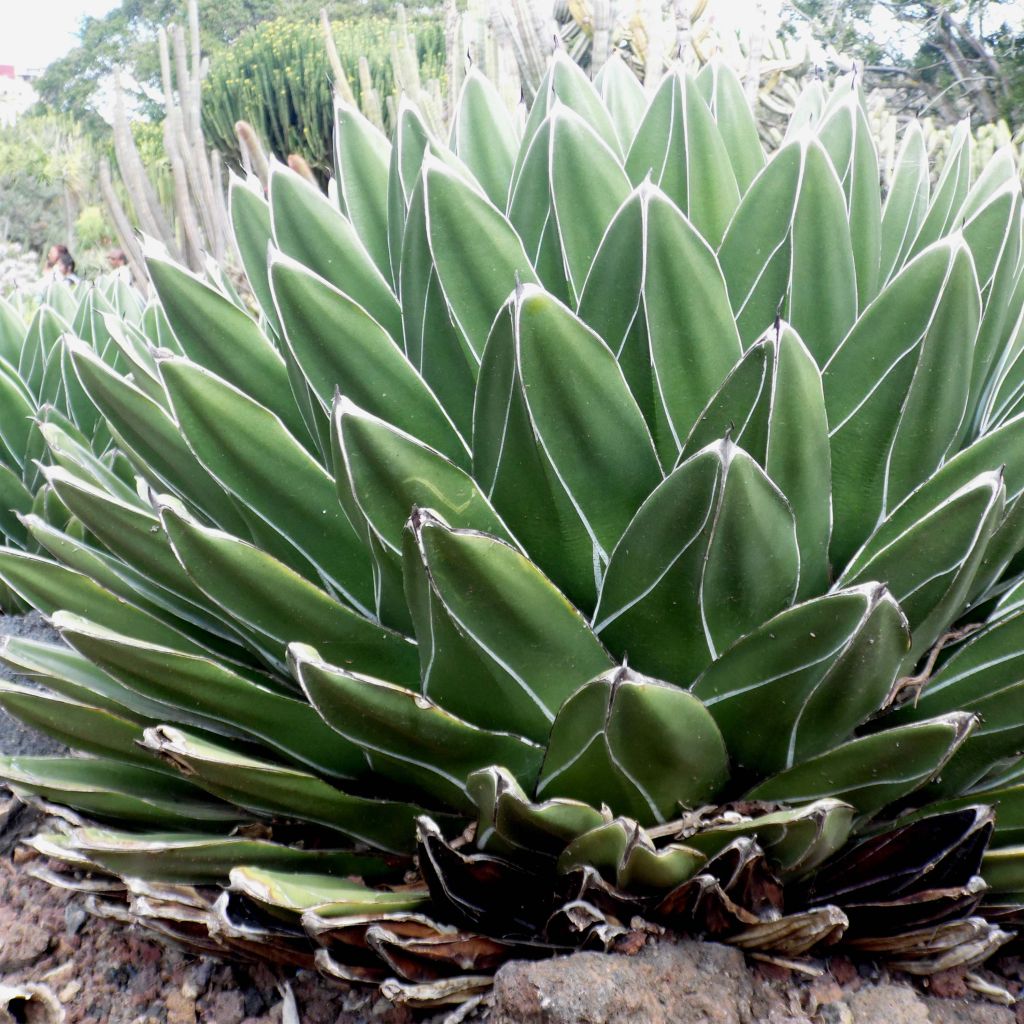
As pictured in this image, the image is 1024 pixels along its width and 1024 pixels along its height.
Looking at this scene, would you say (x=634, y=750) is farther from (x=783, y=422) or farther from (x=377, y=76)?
(x=377, y=76)

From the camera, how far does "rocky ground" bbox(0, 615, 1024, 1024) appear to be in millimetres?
1014

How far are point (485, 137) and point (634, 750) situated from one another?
1.03 m

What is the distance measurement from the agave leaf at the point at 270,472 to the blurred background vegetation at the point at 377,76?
504mm

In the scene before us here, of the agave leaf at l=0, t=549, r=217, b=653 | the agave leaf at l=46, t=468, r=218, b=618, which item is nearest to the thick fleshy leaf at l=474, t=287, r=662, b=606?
the agave leaf at l=46, t=468, r=218, b=618

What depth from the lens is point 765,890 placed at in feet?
3.52

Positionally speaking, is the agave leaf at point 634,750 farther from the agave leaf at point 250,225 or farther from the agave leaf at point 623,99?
the agave leaf at point 623,99

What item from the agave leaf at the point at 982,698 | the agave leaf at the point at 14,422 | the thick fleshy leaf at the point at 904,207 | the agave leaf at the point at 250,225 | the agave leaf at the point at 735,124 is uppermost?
the agave leaf at the point at 250,225

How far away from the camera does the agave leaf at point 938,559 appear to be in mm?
995

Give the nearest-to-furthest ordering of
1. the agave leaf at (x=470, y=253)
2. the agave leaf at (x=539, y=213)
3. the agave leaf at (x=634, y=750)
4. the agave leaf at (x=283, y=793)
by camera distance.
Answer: the agave leaf at (x=634, y=750)
the agave leaf at (x=283, y=793)
the agave leaf at (x=470, y=253)
the agave leaf at (x=539, y=213)

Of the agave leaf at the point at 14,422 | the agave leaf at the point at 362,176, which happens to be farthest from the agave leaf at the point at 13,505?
the agave leaf at the point at 362,176

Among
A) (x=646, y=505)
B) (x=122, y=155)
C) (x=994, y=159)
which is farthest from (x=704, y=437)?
(x=122, y=155)

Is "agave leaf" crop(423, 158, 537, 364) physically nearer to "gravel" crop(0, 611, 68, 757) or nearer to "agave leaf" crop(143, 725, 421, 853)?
"agave leaf" crop(143, 725, 421, 853)

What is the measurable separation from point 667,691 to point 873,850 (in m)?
0.37

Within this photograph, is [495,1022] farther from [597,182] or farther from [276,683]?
[597,182]
